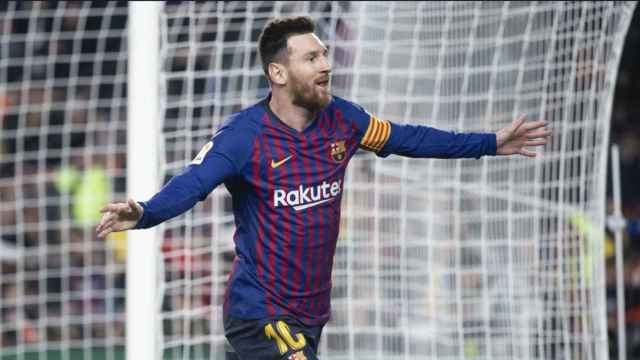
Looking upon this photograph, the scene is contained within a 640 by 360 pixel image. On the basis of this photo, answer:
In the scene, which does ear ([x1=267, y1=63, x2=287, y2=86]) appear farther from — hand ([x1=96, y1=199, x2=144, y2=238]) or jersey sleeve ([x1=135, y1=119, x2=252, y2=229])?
hand ([x1=96, y1=199, x2=144, y2=238])

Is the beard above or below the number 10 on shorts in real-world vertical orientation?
above

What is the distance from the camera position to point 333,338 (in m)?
8.85

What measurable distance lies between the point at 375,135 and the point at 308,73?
41cm

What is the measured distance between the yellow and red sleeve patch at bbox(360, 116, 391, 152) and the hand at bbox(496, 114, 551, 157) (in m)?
0.45

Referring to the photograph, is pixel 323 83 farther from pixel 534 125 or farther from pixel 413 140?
pixel 534 125

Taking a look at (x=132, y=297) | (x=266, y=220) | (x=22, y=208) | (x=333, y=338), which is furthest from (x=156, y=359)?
(x=22, y=208)

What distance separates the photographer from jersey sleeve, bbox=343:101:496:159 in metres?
5.34

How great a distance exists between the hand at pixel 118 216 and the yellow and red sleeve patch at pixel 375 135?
109 cm

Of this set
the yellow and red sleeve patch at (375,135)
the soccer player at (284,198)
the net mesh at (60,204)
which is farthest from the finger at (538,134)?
the net mesh at (60,204)

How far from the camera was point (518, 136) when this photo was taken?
543 cm

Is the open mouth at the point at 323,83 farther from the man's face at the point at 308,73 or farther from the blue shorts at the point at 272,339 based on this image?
the blue shorts at the point at 272,339

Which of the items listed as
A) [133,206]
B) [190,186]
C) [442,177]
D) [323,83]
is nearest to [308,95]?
[323,83]

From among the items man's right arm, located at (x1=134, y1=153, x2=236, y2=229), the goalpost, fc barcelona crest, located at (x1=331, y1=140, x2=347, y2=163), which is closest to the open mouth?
fc barcelona crest, located at (x1=331, y1=140, x2=347, y2=163)

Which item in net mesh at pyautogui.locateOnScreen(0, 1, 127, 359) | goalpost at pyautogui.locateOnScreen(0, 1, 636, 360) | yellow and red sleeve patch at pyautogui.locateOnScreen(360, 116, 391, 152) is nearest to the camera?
yellow and red sleeve patch at pyautogui.locateOnScreen(360, 116, 391, 152)
